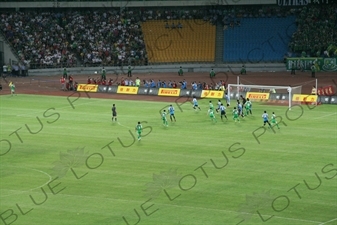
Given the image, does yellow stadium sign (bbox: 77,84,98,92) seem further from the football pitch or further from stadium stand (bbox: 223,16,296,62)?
stadium stand (bbox: 223,16,296,62)

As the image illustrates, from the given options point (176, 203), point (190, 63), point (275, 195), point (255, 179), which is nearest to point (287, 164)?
point (255, 179)

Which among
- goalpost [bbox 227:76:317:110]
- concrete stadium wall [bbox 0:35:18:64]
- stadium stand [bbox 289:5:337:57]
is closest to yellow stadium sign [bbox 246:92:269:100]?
goalpost [bbox 227:76:317:110]

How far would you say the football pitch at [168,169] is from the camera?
29484mm

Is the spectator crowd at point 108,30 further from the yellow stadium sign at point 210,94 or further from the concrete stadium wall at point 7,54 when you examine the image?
the yellow stadium sign at point 210,94

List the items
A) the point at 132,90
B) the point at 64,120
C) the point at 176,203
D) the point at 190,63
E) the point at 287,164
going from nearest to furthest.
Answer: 1. the point at 176,203
2. the point at 287,164
3. the point at 64,120
4. the point at 132,90
5. the point at 190,63

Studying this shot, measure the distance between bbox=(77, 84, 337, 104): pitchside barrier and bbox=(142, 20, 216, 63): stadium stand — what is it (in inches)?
687

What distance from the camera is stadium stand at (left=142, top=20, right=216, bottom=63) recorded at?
87.4m

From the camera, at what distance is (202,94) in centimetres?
6481

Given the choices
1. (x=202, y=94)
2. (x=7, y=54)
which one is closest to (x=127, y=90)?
(x=202, y=94)

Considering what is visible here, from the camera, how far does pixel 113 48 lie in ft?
286

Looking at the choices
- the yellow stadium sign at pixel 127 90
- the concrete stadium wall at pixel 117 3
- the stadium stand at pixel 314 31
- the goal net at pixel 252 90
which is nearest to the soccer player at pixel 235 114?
the goal net at pixel 252 90

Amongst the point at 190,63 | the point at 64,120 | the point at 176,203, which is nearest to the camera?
the point at 176,203

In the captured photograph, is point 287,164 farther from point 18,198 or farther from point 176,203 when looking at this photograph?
point 18,198

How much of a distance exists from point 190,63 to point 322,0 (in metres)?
17.5
